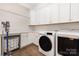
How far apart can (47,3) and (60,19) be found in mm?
232

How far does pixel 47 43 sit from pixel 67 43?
0.24 metres

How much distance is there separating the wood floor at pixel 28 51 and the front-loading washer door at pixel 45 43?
88 millimetres

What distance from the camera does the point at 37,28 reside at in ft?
3.59

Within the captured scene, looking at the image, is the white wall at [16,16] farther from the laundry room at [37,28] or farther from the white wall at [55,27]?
the white wall at [55,27]

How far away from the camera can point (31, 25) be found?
1.09 m

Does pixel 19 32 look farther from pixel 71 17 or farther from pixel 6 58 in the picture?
pixel 71 17

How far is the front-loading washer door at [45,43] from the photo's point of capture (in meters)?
1.13

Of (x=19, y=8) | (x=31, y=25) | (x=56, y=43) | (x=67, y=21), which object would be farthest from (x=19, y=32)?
(x=67, y=21)

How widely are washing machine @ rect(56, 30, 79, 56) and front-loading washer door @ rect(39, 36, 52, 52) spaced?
10 cm

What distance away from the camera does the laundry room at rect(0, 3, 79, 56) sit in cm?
Answer: 102

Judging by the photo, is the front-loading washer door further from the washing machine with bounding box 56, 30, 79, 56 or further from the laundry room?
the washing machine with bounding box 56, 30, 79, 56

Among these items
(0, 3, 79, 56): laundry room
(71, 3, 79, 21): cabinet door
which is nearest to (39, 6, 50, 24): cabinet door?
(0, 3, 79, 56): laundry room

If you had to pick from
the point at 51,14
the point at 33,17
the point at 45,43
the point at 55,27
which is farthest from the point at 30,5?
the point at 45,43

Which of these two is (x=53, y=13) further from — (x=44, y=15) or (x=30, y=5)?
(x=30, y=5)
